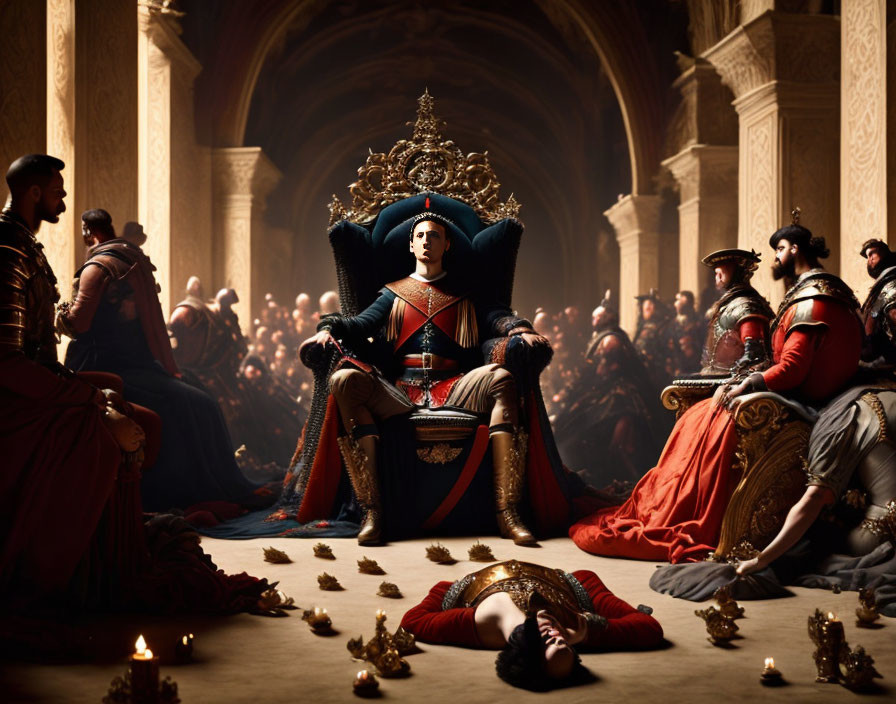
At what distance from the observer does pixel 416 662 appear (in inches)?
126

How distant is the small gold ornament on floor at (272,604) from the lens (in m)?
3.81

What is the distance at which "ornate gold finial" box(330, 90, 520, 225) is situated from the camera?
672 centimetres

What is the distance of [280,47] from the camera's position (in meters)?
17.8

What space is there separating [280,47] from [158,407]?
12.4 metres

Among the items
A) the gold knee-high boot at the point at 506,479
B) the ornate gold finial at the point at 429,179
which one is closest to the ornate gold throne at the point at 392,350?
the ornate gold finial at the point at 429,179

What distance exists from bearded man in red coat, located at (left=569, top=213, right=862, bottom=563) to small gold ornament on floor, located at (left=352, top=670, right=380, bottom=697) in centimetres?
221

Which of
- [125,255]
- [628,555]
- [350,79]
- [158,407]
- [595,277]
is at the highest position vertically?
[350,79]

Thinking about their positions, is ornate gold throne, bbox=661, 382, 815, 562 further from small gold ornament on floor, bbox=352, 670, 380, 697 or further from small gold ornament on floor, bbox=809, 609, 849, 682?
small gold ornament on floor, bbox=352, 670, 380, 697

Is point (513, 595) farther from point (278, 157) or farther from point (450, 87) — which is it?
point (450, 87)

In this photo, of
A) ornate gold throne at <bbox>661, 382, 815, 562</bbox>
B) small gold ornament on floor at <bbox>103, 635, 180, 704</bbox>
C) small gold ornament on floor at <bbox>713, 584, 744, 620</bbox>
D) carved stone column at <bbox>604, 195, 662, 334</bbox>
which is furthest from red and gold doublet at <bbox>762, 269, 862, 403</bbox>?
carved stone column at <bbox>604, 195, 662, 334</bbox>

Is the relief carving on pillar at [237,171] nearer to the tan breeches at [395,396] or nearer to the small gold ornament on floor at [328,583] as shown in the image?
the tan breeches at [395,396]

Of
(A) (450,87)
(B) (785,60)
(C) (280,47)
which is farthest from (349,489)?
(A) (450,87)

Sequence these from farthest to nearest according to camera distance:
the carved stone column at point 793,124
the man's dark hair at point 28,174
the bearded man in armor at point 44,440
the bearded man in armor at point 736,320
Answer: the carved stone column at point 793,124 → the bearded man in armor at point 736,320 → the man's dark hair at point 28,174 → the bearded man in armor at point 44,440

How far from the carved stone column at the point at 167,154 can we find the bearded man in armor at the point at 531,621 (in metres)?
8.54
